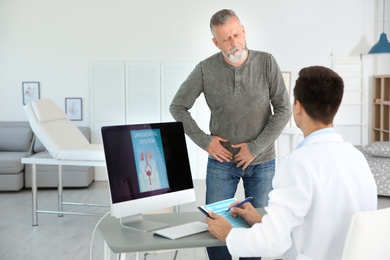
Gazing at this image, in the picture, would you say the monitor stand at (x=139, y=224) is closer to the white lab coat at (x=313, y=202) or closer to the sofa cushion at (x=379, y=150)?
the white lab coat at (x=313, y=202)

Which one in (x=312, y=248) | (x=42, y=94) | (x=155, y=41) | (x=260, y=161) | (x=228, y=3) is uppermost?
(x=228, y=3)

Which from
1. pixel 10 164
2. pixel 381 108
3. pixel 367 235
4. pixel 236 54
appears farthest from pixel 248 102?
pixel 381 108

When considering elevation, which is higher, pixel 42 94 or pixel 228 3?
pixel 228 3

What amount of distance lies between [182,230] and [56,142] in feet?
10.1

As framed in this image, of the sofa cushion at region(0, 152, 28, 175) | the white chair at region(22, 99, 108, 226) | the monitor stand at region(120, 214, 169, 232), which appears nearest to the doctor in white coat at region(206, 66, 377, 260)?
the monitor stand at region(120, 214, 169, 232)

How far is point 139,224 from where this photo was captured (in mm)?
2363

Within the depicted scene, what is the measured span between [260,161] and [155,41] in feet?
16.9

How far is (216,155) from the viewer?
2.92 metres

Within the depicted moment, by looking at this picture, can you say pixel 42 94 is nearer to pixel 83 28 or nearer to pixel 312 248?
pixel 83 28

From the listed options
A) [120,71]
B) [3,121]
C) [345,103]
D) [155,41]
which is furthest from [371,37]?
[3,121]

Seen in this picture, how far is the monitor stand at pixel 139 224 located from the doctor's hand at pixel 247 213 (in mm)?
294

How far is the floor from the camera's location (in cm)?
438

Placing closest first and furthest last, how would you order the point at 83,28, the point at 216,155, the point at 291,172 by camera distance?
1. the point at 291,172
2. the point at 216,155
3. the point at 83,28

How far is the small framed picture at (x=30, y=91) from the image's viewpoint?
7.79 m
